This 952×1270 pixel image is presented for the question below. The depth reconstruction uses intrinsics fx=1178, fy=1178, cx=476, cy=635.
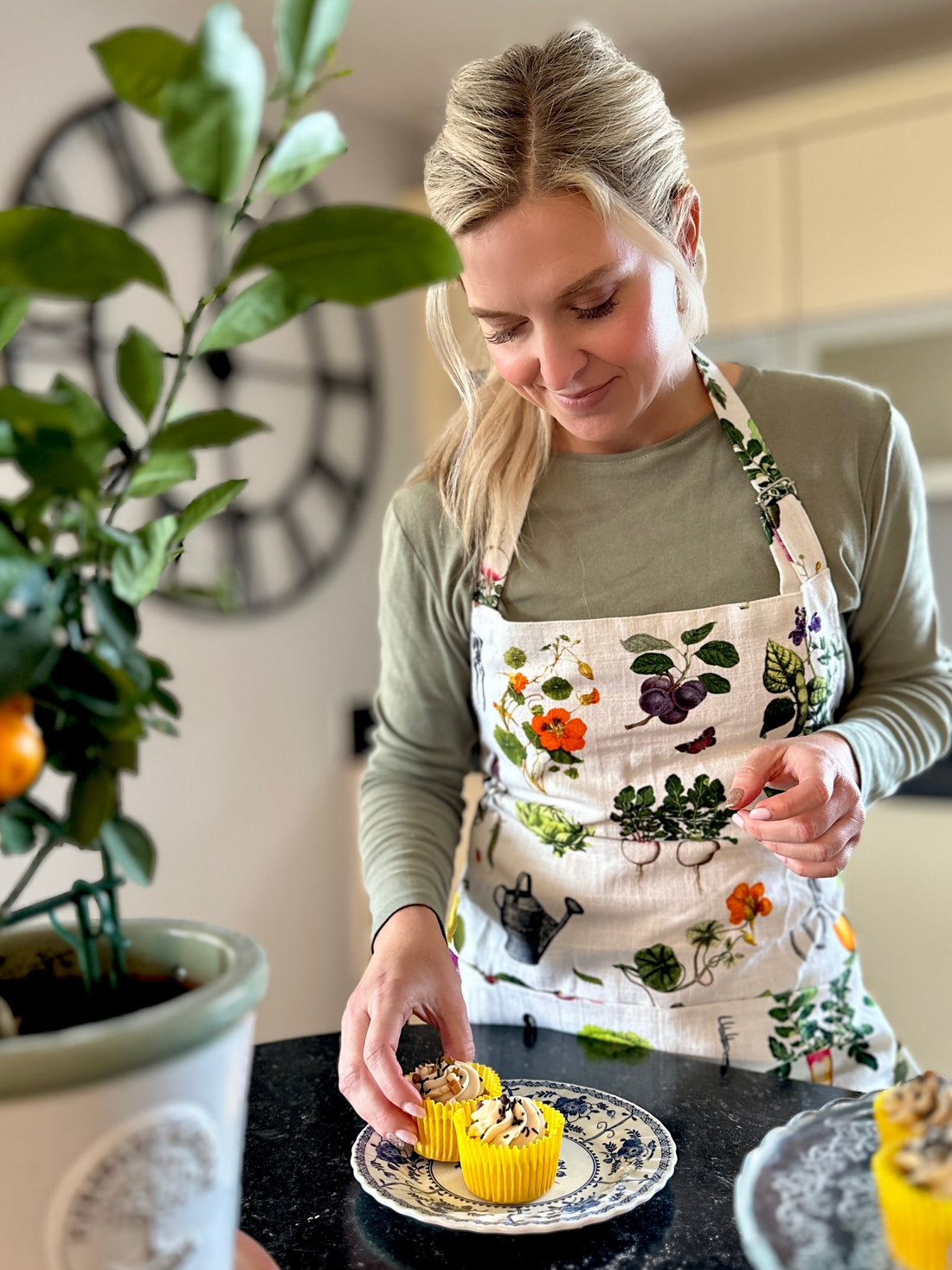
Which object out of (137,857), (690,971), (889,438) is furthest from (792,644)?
(137,857)

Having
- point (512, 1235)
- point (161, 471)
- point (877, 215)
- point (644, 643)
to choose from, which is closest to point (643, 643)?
point (644, 643)

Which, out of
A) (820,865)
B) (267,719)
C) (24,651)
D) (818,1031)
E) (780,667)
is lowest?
(267,719)

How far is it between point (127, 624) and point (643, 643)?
2.30ft

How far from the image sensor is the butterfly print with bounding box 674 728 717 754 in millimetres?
1158

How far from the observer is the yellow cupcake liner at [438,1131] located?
826 mm

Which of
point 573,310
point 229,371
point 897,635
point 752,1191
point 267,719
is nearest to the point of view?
point 752,1191

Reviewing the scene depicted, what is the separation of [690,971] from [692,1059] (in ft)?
0.47

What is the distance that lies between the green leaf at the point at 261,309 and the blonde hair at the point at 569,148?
0.48 m

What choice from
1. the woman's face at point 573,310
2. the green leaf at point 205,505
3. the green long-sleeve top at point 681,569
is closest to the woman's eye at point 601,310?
the woman's face at point 573,310

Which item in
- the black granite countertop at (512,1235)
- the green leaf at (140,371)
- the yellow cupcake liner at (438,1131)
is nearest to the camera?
the green leaf at (140,371)

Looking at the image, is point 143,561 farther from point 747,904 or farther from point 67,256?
point 747,904

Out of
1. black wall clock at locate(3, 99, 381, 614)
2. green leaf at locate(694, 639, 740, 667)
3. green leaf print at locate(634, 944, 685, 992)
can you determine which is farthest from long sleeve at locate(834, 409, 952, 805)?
black wall clock at locate(3, 99, 381, 614)

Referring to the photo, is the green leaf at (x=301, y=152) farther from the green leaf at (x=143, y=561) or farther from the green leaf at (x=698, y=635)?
the green leaf at (x=698, y=635)

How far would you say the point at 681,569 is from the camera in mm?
1167
